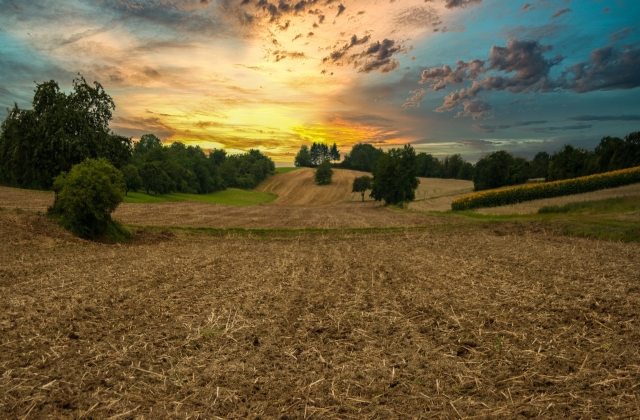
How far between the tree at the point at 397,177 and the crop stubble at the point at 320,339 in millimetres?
62548

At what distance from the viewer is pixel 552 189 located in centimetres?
5172

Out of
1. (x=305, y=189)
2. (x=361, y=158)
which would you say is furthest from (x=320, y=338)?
(x=361, y=158)

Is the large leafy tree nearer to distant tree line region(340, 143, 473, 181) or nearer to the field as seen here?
the field

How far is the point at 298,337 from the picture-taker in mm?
8617

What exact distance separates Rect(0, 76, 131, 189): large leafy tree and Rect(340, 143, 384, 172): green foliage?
139 meters

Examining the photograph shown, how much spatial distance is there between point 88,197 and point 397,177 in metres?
64.3

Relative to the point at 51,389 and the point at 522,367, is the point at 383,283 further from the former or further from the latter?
the point at 51,389

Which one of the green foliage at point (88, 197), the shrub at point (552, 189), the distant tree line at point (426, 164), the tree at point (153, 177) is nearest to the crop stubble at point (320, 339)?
the green foliage at point (88, 197)

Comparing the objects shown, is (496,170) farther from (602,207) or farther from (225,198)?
(225,198)

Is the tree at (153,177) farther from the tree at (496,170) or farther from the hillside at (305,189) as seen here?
the tree at (496,170)

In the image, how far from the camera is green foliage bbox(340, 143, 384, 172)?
166125 millimetres

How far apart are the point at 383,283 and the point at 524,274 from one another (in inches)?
220

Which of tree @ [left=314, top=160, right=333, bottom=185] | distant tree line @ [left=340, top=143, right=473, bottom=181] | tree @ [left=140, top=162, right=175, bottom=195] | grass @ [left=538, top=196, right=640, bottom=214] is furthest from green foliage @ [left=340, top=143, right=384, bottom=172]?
grass @ [left=538, top=196, right=640, bottom=214]

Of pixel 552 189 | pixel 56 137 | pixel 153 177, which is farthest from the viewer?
pixel 153 177
